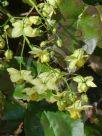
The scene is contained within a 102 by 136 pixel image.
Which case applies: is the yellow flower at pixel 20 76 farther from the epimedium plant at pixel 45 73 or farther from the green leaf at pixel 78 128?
the green leaf at pixel 78 128

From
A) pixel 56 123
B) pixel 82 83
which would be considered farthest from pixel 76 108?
pixel 56 123

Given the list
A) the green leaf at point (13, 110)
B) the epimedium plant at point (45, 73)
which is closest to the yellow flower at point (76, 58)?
the epimedium plant at point (45, 73)

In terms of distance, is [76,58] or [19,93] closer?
[76,58]

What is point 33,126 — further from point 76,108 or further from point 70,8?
point 70,8

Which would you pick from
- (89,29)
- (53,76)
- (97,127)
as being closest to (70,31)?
(89,29)

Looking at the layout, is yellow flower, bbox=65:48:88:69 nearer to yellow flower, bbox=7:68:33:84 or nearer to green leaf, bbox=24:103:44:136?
yellow flower, bbox=7:68:33:84

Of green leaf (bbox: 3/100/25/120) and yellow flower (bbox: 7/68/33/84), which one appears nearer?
yellow flower (bbox: 7/68/33/84)

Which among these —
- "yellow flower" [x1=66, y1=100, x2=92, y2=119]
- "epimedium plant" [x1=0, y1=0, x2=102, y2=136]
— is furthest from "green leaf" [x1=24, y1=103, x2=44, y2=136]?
"yellow flower" [x1=66, y1=100, x2=92, y2=119]

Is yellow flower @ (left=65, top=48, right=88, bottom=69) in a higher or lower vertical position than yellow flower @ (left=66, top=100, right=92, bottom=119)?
higher
